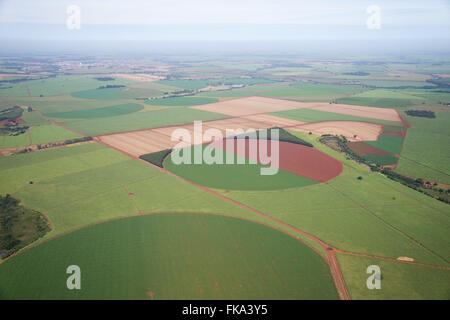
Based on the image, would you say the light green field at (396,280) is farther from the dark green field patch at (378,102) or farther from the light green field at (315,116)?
the dark green field patch at (378,102)

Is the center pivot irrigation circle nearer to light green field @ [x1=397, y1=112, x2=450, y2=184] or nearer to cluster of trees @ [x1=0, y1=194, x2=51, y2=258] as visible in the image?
light green field @ [x1=397, y1=112, x2=450, y2=184]

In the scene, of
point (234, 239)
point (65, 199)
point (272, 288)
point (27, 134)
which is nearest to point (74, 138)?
point (27, 134)

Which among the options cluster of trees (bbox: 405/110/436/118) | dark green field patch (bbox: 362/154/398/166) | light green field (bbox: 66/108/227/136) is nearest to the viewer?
dark green field patch (bbox: 362/154/398/166)

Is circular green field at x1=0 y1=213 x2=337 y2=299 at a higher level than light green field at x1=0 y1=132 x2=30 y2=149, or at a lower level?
lower

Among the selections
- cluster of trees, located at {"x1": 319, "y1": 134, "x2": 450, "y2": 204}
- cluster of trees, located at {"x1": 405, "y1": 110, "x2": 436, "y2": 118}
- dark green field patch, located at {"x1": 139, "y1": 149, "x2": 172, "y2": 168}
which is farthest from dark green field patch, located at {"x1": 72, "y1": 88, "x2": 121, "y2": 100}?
cluster of trees, located at {"x1": 405, "y1": 110, "x2": 436, "y2": 118}

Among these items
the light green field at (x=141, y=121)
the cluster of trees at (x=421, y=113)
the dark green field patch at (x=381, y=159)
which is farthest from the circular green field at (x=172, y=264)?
the cluster of trees at (x=421, y=113)

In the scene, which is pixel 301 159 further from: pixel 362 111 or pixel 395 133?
pixel 362 111

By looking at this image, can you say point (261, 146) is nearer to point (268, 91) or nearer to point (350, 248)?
point (350, 248)
